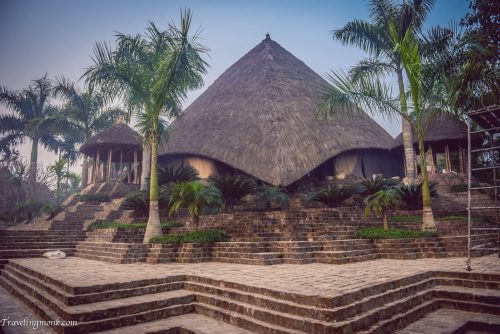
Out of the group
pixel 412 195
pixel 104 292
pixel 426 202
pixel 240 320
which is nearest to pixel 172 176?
pixel 412 195

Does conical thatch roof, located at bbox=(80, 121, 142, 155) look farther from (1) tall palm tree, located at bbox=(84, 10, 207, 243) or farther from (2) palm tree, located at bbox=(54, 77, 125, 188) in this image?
(1) tall palm tree, located at bbox=(84, 10, 207, 243)

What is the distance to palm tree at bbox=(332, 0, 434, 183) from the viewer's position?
1209 centimetres

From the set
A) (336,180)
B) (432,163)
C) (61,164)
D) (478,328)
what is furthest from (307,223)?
(61,164)

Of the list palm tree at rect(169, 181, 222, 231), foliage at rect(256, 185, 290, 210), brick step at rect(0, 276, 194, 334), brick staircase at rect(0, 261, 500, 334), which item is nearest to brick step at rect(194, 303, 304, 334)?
brick staircase at rect(0, 261, 500, 334)

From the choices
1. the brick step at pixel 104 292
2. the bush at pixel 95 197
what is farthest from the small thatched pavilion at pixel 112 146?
the brick step at pixel 104 292

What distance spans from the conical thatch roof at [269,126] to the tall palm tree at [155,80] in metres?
4.69

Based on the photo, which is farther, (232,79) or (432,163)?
(232,79)

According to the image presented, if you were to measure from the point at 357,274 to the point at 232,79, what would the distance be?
18.7m

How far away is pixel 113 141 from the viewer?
19672 millimetres

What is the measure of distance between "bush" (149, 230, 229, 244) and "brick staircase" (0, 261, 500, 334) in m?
3.22

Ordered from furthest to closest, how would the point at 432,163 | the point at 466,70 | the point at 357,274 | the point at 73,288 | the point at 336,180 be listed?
the point at 432,163 < the point at 336,180 < the point at 466,70 < the point at 357,274 < the point at 73,288

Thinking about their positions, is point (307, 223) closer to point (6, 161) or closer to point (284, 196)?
point (284, 196)

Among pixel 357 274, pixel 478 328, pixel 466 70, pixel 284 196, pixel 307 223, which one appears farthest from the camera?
pixel 284 196

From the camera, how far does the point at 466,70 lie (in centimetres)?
838
